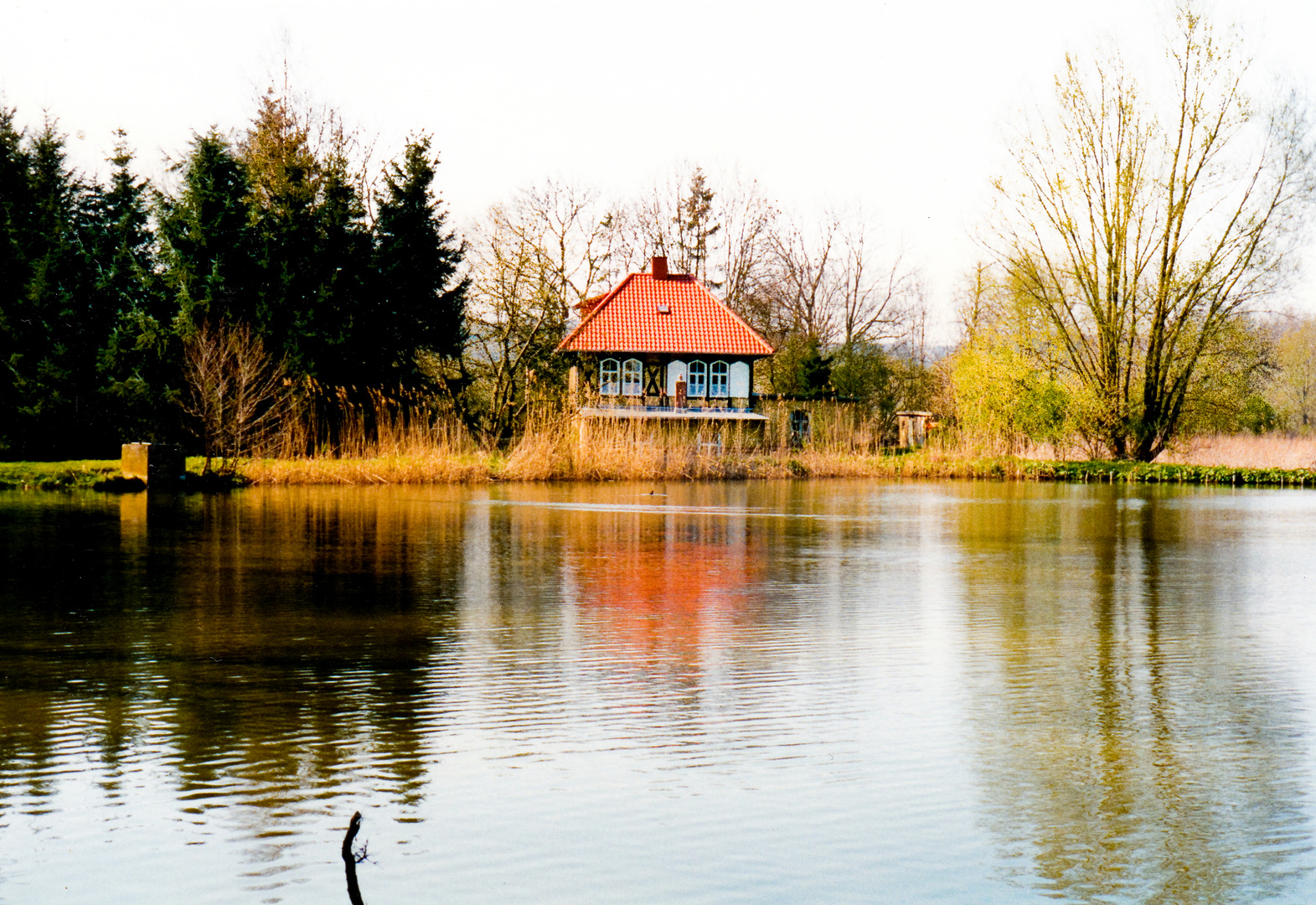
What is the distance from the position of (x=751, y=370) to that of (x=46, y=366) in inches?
954

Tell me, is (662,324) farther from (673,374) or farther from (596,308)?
(596,308)

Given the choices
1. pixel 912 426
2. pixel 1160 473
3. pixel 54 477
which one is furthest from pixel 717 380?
pixel 54 477

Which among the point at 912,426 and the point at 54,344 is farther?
the point at 912,426

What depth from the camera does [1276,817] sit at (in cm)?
449

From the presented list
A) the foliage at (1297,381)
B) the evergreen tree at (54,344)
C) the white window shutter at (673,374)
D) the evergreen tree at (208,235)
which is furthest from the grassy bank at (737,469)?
the foliage at (1297,381)

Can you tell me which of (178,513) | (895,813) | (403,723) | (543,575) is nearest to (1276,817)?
(895,813)

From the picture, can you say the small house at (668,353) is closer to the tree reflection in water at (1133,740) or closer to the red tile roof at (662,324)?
the red tile roof at (662,324)

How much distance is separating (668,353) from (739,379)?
2.88 meters

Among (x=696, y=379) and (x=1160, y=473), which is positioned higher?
(x=696, y=379)

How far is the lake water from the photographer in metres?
3.96

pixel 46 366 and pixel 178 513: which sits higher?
pixel 46 366

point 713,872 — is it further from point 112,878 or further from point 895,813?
point 112,878

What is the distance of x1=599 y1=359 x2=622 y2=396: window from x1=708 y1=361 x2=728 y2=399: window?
3.33m

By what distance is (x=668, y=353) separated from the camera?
147ft
